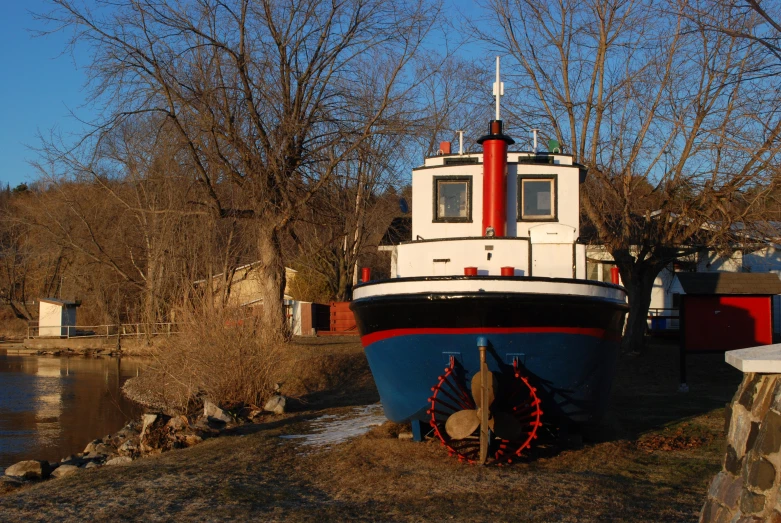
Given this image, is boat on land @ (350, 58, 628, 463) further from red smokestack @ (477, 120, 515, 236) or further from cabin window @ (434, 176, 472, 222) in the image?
cabin window @ (434, 176, 472, 222)

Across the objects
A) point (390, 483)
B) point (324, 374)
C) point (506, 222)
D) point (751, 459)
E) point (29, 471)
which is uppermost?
point (506, 222)

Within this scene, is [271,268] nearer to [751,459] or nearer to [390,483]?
[390,483]

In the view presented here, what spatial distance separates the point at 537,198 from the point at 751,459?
6.19m

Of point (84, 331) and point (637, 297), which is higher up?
point (637, 297)

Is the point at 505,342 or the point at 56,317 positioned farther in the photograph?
the point at 56,317

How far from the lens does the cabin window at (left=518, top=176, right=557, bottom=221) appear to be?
399 inches

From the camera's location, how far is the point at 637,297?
60.0ft

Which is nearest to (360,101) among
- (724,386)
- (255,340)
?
(255,340)

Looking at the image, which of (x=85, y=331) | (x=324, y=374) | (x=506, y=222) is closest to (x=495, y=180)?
(x=506, y=222)

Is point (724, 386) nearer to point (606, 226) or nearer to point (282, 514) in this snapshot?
point (606, 226)

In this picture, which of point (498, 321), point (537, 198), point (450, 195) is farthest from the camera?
point (450, 195)

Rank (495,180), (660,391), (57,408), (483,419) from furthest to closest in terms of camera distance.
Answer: (57,408) → (660,391) → (495,180) → (483,419)

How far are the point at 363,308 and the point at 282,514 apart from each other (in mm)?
3338

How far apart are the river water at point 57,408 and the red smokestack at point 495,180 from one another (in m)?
8.31
